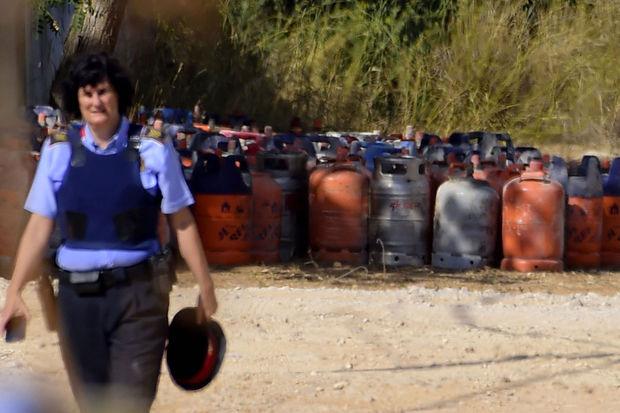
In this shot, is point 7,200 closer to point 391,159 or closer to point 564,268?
point 391,159

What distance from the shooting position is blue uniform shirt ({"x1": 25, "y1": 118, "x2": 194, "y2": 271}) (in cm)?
442

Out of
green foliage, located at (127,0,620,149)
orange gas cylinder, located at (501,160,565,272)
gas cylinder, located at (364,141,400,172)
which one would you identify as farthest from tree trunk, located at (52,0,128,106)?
green foliage, located at (127,0,620,149)

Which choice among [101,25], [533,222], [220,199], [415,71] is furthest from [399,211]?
[415,71]

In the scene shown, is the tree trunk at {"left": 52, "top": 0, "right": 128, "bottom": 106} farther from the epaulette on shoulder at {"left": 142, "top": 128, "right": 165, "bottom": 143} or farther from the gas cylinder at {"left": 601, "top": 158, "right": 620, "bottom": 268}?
the epaulette on shoulder at {"left": 142, "top": 128, "right": 165, "bottom": 143}

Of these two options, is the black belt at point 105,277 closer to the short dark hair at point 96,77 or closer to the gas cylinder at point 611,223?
the short dark hair at point 96,77

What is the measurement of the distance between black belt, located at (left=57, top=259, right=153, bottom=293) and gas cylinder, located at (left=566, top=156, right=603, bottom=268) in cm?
654

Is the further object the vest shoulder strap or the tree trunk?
the tree trunk

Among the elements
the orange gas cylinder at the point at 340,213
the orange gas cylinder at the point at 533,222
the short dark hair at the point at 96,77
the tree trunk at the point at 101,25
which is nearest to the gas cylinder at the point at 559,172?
the orange gas cylinder at the point at 533,222

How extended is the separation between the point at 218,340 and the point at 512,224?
5.81 m

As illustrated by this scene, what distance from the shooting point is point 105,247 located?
4426mm

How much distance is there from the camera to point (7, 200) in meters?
9.12

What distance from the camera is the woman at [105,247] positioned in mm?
4402

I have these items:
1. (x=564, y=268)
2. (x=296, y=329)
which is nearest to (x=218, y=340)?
(x=296, y=329)

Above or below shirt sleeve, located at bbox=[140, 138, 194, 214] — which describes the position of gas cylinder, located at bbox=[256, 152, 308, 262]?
below
